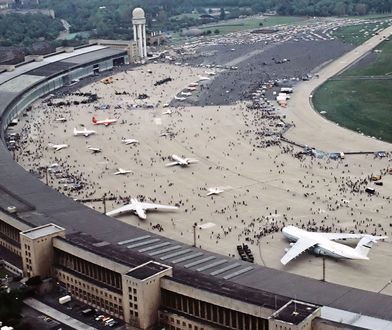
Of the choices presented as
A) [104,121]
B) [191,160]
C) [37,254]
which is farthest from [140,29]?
[37,254]

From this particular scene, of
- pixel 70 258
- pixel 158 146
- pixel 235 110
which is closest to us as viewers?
pixel 70 258

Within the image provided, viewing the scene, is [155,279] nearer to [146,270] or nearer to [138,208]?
[146,270]

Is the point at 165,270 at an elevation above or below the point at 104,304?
above

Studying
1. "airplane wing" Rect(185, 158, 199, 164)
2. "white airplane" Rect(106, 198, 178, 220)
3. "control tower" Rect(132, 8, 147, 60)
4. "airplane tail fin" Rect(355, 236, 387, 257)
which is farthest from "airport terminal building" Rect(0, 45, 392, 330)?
"control tower" Rect(132, 8, 147, 60)

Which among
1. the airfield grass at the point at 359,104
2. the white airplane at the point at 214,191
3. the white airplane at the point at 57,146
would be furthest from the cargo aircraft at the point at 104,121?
the white airplane at the point at 214,191

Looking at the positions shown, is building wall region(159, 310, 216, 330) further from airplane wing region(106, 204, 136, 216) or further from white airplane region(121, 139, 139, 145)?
white airplane region(121, 139, 139, 145)

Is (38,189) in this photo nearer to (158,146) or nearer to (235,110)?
(158,146)

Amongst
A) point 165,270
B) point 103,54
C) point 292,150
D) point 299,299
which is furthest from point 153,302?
point 103,54
